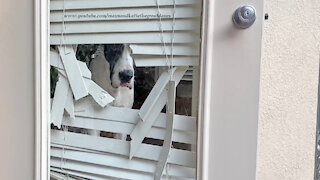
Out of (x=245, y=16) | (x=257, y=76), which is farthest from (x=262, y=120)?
(x=245, y=16)

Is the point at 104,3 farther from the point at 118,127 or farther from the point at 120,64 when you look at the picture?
the point at 118,127

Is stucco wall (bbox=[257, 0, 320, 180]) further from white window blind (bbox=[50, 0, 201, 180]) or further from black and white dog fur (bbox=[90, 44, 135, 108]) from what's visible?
black and white dog fur (bbox=[90, 44, 135, 108])

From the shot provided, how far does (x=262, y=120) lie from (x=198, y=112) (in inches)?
7.7

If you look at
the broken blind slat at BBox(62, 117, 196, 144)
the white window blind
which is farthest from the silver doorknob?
the broken blind slat at BBox(62, 117, 196, 144)

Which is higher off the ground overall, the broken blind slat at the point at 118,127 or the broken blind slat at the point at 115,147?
the broken blind slat at the point at 118,127

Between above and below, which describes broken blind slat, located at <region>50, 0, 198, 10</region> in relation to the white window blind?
above

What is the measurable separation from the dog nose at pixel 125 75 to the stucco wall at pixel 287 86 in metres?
0.33

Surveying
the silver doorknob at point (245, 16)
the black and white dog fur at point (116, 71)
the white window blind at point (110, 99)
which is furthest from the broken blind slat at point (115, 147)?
the silver doorknob at point (245, 16)

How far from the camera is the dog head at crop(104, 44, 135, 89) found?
2.99ft

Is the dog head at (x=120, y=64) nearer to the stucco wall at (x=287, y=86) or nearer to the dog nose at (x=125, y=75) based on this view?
the dog nose at (x=125, y=75)

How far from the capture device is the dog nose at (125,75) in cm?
91

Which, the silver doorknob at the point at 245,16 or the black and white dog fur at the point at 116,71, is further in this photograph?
the black and white dog fur at the point at 116,71

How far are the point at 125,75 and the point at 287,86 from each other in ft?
1.35

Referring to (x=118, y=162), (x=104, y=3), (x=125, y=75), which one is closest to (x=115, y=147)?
(x=118, y=162)
